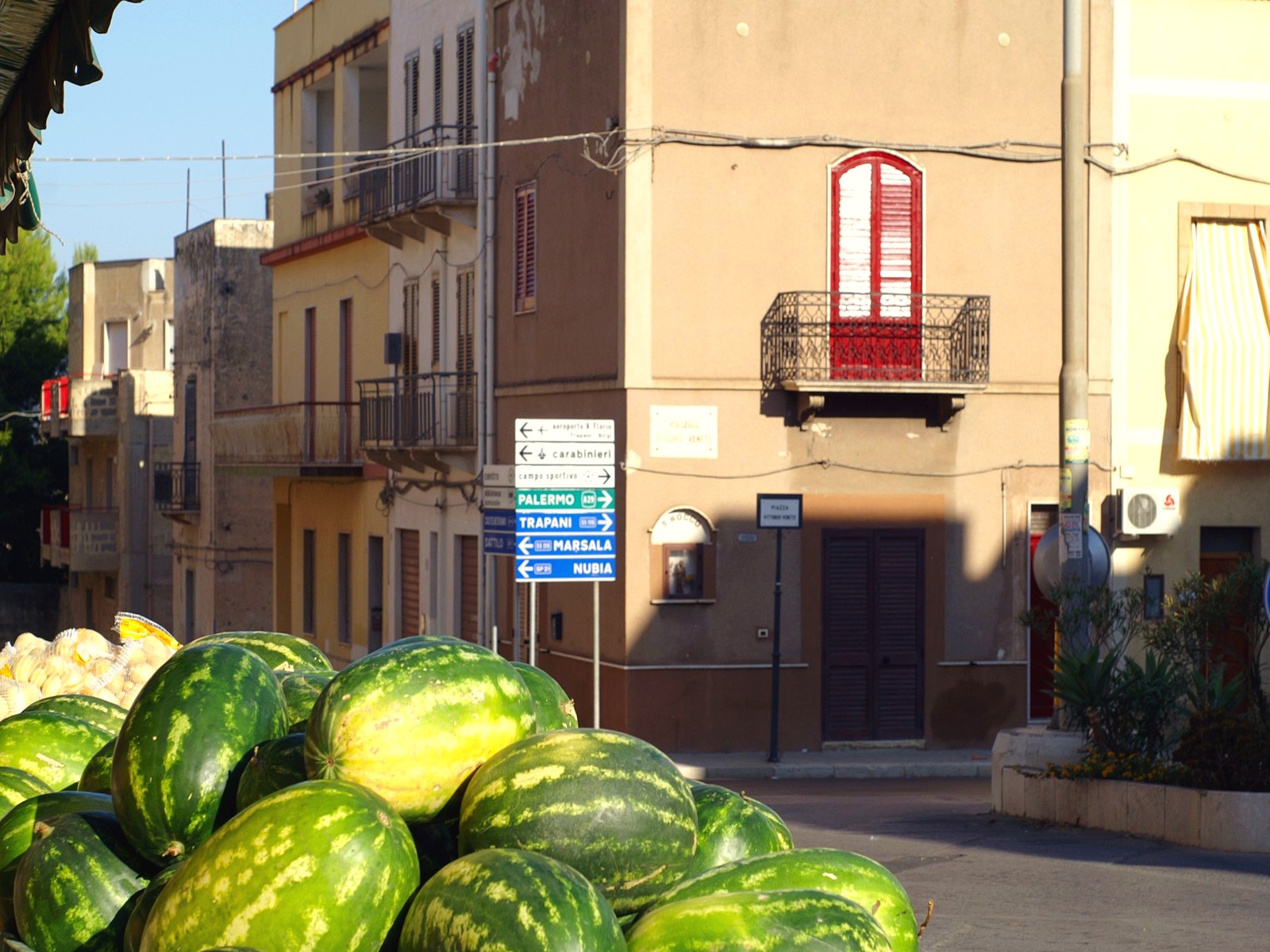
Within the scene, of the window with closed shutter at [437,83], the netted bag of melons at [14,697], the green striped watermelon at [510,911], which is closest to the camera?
the green striped watermelon at [510,911]

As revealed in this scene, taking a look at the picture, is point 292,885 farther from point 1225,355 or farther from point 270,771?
point 1225,355

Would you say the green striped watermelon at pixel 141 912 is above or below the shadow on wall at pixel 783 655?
above

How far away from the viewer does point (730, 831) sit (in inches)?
151

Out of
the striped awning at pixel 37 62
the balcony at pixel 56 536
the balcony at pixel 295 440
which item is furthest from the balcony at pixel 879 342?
the balcony at pixel 56 536

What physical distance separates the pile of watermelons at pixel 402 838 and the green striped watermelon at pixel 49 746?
7.4 inches

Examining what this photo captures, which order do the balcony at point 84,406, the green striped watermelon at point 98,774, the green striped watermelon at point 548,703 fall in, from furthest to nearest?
the balcony at point 84,406, the green striped watermelon at point 98,774, the green striped watermelon at point 548,703

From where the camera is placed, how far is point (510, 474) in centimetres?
1692

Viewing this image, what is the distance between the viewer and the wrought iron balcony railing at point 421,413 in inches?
1057

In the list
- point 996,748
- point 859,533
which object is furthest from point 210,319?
point 996,748

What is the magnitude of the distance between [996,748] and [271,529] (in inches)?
1025

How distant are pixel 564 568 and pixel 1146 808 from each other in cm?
544

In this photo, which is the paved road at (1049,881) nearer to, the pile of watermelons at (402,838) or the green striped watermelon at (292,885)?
the pile of watermelons at (402,838)

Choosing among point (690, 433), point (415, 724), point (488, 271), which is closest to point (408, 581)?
point (488, 271)

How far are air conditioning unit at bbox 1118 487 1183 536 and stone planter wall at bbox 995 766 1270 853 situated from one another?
789cm
